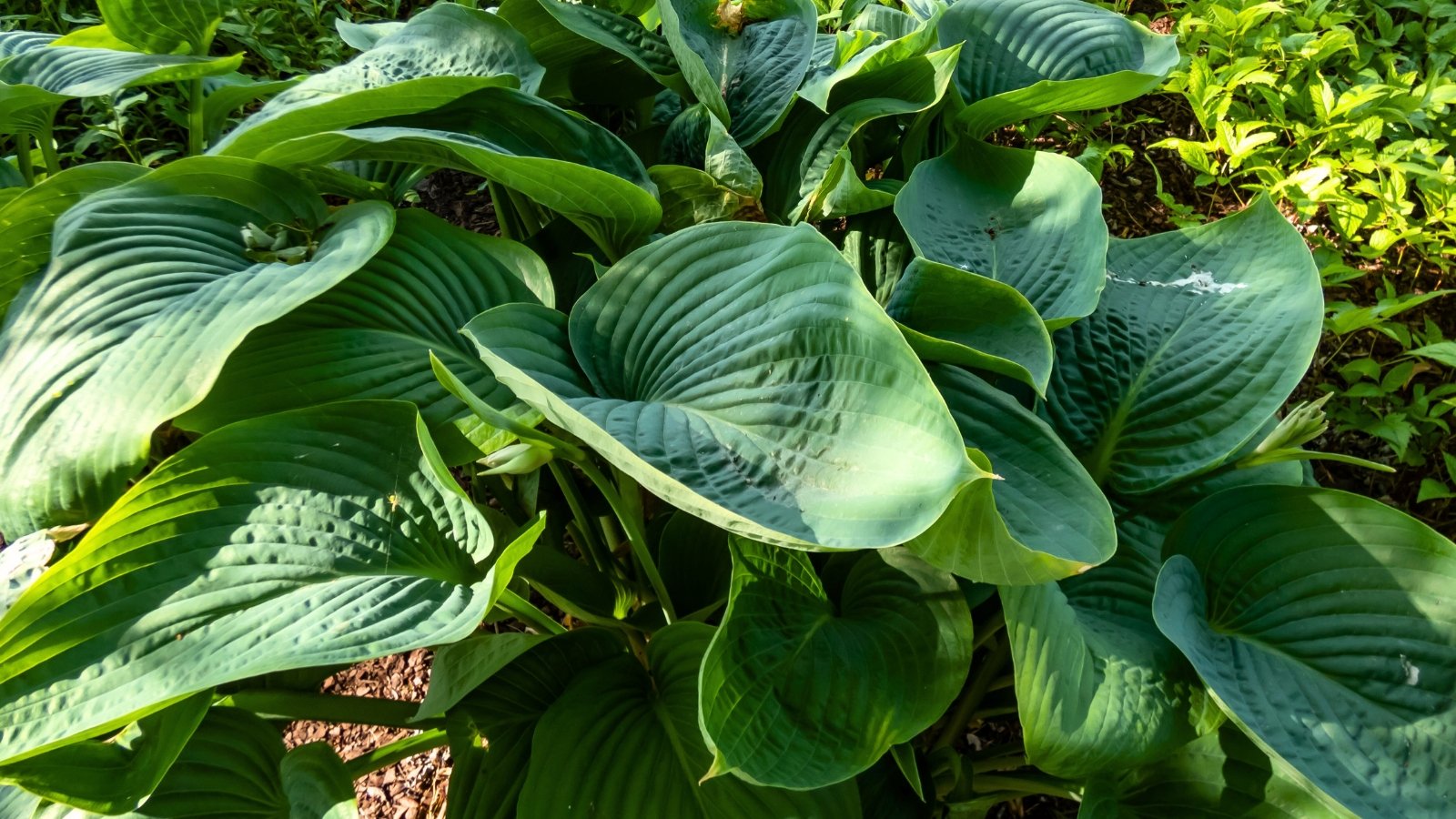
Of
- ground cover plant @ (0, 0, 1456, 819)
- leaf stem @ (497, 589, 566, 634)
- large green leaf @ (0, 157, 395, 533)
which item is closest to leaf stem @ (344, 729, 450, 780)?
ground cover plant @ (0, 0, 1456, 819)

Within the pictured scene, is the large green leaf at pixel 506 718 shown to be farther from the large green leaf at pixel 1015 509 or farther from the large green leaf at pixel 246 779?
the large green leaf at pixel 1015 509

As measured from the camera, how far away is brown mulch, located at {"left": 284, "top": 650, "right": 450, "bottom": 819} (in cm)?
146

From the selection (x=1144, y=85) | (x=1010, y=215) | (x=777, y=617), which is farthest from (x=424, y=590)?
(x=1144, y=85)

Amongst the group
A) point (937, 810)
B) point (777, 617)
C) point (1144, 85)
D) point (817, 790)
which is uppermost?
point (1144, 85)

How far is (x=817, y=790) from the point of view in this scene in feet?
3.00

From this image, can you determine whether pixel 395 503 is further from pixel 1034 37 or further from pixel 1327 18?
pixel 1327 18

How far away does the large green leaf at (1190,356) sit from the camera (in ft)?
3.20

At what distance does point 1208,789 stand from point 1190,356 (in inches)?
18.1

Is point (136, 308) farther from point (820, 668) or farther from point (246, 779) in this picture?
point (820, 668)

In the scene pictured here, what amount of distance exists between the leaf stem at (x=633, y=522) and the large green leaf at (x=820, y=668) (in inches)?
8.2

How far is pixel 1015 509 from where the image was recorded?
81 centimetres

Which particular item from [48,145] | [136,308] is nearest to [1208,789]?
[136,308]

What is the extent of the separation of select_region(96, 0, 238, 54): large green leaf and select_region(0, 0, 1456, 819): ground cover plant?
204 mm

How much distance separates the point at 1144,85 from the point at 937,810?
0.98m
